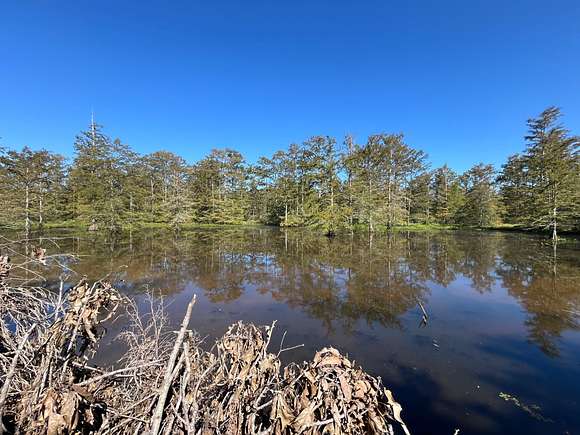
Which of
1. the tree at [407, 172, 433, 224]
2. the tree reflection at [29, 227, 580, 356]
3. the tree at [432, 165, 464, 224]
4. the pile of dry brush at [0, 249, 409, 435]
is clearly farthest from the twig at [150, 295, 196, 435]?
the tree at [432, 165, 464, 224]

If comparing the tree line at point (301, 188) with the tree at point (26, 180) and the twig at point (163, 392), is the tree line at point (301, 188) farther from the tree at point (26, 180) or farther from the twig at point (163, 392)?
the twig at point (163, 392)

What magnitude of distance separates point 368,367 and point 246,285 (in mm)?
5951

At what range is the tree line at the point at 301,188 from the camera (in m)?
24.2

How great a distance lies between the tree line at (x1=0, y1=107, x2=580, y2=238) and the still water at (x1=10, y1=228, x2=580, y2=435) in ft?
44.5

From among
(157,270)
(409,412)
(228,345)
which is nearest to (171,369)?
(228,345)

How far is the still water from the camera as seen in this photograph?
3.78m

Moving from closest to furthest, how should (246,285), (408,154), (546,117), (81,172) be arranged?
(246,285), (546,117), (81,172), (408,154)

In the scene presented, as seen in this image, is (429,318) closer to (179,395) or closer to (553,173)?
(179,395)

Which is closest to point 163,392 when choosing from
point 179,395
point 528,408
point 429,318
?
point 179,395

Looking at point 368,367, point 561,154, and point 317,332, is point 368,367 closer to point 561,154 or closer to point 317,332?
point 317,332

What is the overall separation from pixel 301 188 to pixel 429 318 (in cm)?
2761

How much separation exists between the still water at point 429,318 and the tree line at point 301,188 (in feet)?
44.5

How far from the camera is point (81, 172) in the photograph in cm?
2505

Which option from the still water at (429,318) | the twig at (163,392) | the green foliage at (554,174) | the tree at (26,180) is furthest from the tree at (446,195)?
the tree at (26,180)
